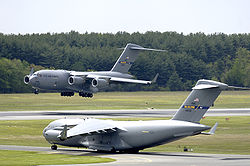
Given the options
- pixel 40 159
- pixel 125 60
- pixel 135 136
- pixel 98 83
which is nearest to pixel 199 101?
pixel 135 136

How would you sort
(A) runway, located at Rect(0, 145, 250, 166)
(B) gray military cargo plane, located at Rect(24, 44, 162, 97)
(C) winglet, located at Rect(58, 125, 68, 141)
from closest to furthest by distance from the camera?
(A) runway, located at Rect(0, 145, 250, 166) < (C) winglet, located at Rect(58, 125, 68, 141) < (B) gray military cargo plane, located at Rect(24, 44, 162, 97)

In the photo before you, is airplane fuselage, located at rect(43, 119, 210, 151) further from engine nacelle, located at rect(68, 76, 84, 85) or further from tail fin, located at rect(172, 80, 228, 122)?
engine nacelle, located at rect(68, 76, 84, 85)

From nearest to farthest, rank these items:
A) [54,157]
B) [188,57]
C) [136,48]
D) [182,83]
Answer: [54,157]
[136,48]
[182,83]
[188,57]

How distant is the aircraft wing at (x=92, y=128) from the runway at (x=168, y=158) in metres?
1.64

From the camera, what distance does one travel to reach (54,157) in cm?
3925

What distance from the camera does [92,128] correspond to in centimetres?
4153

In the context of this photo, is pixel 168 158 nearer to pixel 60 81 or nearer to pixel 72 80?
pixel 60 81

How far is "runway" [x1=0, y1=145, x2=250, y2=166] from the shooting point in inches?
1403

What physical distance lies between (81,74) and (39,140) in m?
38.8

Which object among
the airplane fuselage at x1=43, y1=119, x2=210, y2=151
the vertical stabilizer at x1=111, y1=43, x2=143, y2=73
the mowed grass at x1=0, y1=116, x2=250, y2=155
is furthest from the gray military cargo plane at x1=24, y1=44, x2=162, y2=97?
the airplane fuselage at x1=43, y1=119, x2=210, y2=151

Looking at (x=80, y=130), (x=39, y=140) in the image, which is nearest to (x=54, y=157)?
(x=80, y=130)

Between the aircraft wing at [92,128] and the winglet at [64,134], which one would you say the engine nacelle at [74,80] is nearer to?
the aircraft wing at [92,128]

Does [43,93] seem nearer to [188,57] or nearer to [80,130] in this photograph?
[188,57]

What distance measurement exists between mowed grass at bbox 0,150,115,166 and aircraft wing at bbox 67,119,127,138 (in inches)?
64.8
